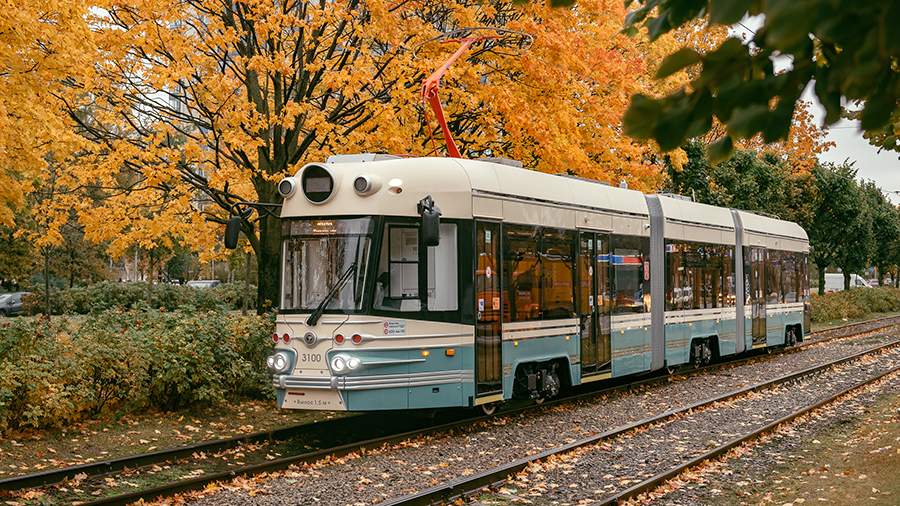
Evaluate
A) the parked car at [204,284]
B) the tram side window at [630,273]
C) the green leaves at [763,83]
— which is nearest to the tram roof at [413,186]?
the tram side window at [630,273]

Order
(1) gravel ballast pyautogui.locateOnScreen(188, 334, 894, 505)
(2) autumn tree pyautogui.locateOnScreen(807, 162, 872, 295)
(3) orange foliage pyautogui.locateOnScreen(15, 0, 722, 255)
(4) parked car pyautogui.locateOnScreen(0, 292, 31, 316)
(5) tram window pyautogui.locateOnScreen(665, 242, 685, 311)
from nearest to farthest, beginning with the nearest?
(1) gravel ballast pyautogui.locateOnScreen(188, 334, 894, 505)
(3) orange foliage pyautogui.locateOnScreen(15, 0, 722, 255)
(5) tram window pyautogui.locateOnScreen(665, 242, 685, 311)
(2) autumn tree pyautogui.locateOnScreen(807, 162, 872, 295)
(4) parked car pyautogui.locateOnScreen(0, 292, 31, 316)

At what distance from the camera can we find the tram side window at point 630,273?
16.4 m

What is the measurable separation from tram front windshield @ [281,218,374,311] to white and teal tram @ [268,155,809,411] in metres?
0.02

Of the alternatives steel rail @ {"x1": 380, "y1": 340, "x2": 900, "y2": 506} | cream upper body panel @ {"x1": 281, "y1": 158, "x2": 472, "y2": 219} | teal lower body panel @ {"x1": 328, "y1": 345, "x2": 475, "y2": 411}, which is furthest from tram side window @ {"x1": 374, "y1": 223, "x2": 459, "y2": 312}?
steel rail @ {"x1": 380, "y1": 340, "x2": 900, "y2": 506}

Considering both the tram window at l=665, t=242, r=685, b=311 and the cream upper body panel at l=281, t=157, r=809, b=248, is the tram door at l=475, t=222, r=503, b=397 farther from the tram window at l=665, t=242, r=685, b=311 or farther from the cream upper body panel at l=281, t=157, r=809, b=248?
the tram window at l=665, t=242, r=685, b=311

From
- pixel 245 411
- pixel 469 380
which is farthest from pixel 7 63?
pixel 469 380

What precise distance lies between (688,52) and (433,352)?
9675mm

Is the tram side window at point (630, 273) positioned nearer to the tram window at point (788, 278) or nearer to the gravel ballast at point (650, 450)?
the gravel ballast at point (650, 450)

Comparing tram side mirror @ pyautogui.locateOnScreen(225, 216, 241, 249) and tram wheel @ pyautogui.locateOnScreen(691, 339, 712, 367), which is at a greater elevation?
tram side mirror @ pyautogui.locateOnScreen(225, 216, 241, 249)

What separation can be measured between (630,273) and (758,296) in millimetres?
7462

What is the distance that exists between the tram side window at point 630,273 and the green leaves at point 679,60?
13.8m

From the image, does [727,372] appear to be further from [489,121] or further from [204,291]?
[204,291]

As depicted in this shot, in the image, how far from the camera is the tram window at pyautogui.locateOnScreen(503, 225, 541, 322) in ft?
43.3

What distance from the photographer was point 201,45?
16234 mm
